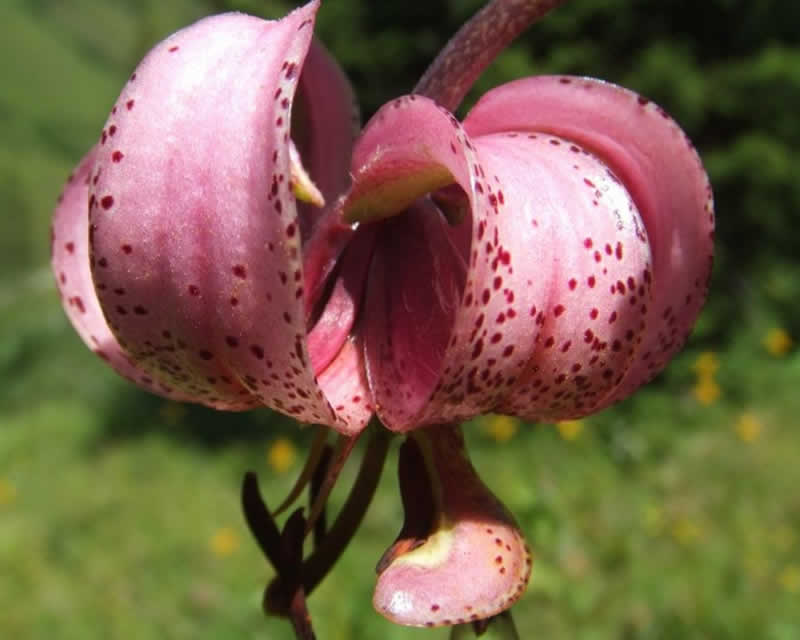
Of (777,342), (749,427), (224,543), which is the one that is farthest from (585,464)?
(224,543)

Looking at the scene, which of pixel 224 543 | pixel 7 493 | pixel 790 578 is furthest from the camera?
pixel 7 493

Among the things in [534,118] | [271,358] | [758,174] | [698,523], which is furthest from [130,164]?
[758,174]

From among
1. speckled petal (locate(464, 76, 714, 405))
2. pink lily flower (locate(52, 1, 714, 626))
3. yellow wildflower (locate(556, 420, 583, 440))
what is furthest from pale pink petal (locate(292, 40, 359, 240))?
yellow wildflower (locate(556, 420, 583, 440))

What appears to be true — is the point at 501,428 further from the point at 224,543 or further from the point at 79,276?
the point at 79,276

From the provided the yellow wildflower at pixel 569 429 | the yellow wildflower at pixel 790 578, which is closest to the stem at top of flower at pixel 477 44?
the yellow wildflower at pixel 790 578

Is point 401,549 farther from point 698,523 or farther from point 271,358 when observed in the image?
point 698,523

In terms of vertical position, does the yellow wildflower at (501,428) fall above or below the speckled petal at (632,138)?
below

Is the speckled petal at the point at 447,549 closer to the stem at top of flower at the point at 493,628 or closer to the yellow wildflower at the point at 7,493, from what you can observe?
the stem at top of flower at the point at 493,628
